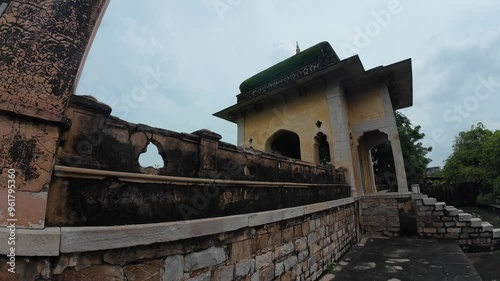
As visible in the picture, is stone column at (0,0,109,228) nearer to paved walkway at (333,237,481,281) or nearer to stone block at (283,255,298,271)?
stone block at (283,255,298,271)

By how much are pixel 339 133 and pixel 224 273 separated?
719 centimetres

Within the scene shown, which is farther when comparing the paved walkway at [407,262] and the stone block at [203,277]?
the paved walkway at [407,262]

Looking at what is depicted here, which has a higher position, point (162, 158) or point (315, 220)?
point (162, 158)

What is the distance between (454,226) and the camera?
729 centimetres

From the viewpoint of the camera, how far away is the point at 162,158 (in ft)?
8.20

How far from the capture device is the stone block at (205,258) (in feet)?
8.07

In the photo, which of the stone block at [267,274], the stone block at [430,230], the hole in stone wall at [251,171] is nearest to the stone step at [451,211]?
the stone block at [430,230]

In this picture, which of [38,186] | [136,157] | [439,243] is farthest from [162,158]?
[439,243]

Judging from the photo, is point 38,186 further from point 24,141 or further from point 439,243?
point 439,243

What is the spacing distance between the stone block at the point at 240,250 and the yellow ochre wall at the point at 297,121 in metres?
6.57

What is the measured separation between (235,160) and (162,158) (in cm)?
109

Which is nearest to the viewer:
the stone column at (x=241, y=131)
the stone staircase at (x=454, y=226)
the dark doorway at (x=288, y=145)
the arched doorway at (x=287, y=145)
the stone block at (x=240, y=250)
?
the stone block at (x=240, y=250)

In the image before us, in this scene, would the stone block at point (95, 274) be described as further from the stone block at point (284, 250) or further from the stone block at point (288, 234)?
the stone block at point (288, 234)

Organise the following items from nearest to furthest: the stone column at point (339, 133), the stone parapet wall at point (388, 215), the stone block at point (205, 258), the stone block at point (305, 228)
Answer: the stone block at point (205, 258), the stone block at point (305, 228), the stone parapet wall at point (388, 215), the stone column at point (339, 133)
